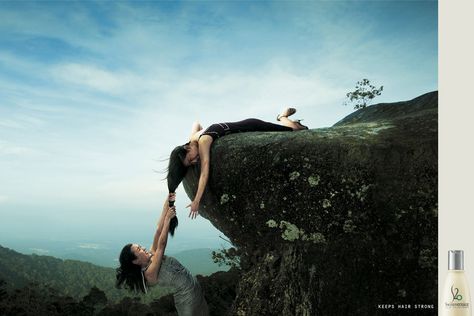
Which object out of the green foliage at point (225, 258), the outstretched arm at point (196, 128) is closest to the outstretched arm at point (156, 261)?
the outstretched arm at point (196, 128)

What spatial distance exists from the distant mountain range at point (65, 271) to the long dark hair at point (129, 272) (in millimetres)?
2160

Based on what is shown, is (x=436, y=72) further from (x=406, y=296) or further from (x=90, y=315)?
(x=90, y=315)

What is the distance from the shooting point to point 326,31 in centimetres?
325

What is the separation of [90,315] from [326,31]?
2925 millimetres

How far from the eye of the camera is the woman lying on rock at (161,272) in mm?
2438
